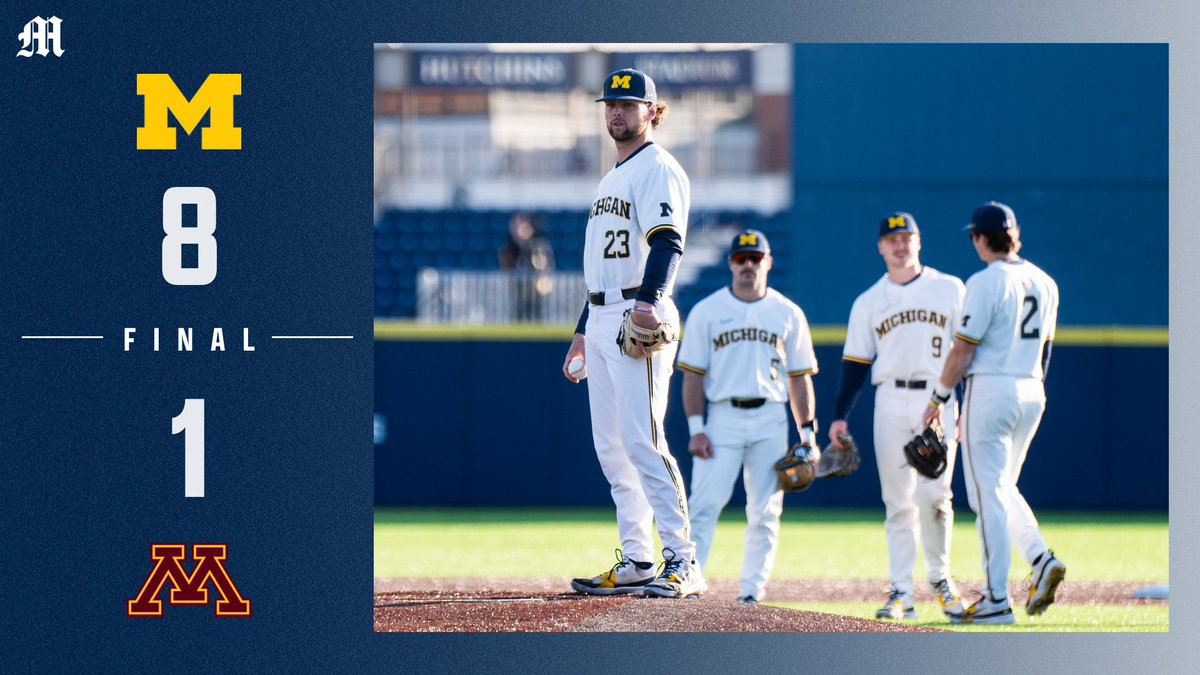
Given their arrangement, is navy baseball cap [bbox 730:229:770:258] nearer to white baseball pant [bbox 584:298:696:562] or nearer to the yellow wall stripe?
white baseball pant [bbox 584:298:696:562]

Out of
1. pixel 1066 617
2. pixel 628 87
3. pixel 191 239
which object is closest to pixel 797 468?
pixel 1066 617

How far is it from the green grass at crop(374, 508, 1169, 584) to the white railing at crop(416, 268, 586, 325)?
232 centimetres

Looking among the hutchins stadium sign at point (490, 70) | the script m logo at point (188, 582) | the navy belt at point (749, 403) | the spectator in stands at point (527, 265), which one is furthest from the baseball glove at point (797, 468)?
the hutchins stadium sign at point (490, 70)

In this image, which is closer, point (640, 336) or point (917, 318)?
point (640, 336)

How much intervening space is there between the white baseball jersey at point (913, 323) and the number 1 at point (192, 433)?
11.0ft

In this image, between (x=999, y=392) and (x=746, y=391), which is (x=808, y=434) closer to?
(x=746, y=391)

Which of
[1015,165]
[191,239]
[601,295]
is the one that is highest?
[1015,165]

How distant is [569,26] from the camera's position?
4.61m

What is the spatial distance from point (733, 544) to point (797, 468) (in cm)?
364

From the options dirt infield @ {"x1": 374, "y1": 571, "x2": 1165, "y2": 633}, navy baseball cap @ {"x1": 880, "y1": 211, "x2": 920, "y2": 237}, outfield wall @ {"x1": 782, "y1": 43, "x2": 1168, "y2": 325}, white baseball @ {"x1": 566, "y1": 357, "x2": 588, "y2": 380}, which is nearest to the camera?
dirt infield @ {"x1": 374, "y1": 571, "x2": 1165, "y2": 633}

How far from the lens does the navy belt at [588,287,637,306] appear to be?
17.4 ft

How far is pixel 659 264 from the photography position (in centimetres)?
502

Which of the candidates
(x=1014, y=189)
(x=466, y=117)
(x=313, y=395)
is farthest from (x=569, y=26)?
(x=466, y=117)

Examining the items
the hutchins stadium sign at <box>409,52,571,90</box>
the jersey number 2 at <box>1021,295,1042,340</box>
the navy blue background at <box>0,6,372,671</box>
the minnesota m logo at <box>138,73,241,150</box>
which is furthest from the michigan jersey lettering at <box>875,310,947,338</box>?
the hutchins stadium sign at <box>409,52,571,90</box>
